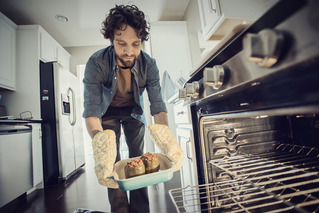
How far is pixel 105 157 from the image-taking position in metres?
0.64

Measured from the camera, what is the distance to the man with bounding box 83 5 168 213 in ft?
3.32

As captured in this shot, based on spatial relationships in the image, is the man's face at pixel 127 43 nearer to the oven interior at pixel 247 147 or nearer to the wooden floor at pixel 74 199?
the oven interior at pixel 247 147

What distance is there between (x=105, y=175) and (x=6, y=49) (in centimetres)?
283

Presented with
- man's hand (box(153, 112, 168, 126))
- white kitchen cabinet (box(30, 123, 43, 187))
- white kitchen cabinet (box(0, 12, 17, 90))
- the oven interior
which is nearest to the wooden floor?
white kitchen cabinet (box(30, 123, 43, 187))

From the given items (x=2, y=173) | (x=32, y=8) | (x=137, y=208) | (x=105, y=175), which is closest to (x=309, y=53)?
(x=105, y=175)

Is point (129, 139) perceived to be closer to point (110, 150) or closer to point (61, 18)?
point (110, 150)

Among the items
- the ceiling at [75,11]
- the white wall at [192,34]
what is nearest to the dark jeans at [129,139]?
the ceiling at [75,11]

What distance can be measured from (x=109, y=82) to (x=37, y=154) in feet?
5.78

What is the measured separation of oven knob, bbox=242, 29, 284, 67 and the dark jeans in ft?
3.31

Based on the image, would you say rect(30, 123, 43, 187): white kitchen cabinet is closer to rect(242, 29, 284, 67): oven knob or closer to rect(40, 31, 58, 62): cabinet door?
rect(40, 31, 58, 62): cabinet door

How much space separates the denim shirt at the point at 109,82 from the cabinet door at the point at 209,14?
92cm

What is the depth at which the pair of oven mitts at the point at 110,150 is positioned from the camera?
64 cm

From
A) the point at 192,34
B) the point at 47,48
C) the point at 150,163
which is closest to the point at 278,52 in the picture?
the point at 150,163

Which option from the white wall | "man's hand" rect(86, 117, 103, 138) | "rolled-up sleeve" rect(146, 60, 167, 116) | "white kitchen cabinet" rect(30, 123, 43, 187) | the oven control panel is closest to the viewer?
the oven control panel
